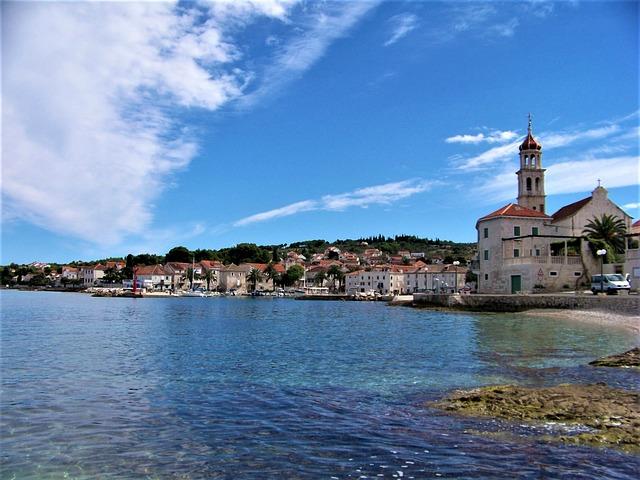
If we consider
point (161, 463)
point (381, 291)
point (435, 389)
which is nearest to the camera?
point (161, 463)

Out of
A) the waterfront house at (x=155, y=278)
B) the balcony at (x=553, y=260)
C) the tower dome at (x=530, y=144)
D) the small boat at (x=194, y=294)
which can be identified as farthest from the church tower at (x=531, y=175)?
the waterfront house at (x=155, y=278)

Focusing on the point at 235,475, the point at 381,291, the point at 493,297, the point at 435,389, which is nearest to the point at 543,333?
the point at 435,389

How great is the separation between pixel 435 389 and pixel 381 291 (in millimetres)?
132958

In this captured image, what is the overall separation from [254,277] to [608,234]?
118290mm

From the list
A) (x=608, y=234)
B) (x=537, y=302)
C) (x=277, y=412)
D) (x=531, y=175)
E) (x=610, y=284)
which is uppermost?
(x=531, y=175)

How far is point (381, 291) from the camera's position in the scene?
146875 millimetres

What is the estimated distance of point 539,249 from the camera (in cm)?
→ 5706

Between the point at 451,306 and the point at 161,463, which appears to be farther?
the point at 451,306

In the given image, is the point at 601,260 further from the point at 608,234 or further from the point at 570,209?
the point at 570,209

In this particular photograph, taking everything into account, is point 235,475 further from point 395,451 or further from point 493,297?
point 493,297

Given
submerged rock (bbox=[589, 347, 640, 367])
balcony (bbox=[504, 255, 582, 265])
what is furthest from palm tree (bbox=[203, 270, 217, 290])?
submerged rock (bbox=[589, 347, 640, 367])

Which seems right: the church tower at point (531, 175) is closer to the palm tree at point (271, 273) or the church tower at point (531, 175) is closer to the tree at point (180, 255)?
the palm tree at point (271, 273)

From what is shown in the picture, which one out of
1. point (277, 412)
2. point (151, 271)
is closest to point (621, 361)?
point (277, 412)

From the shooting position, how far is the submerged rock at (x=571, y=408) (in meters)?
9.99
